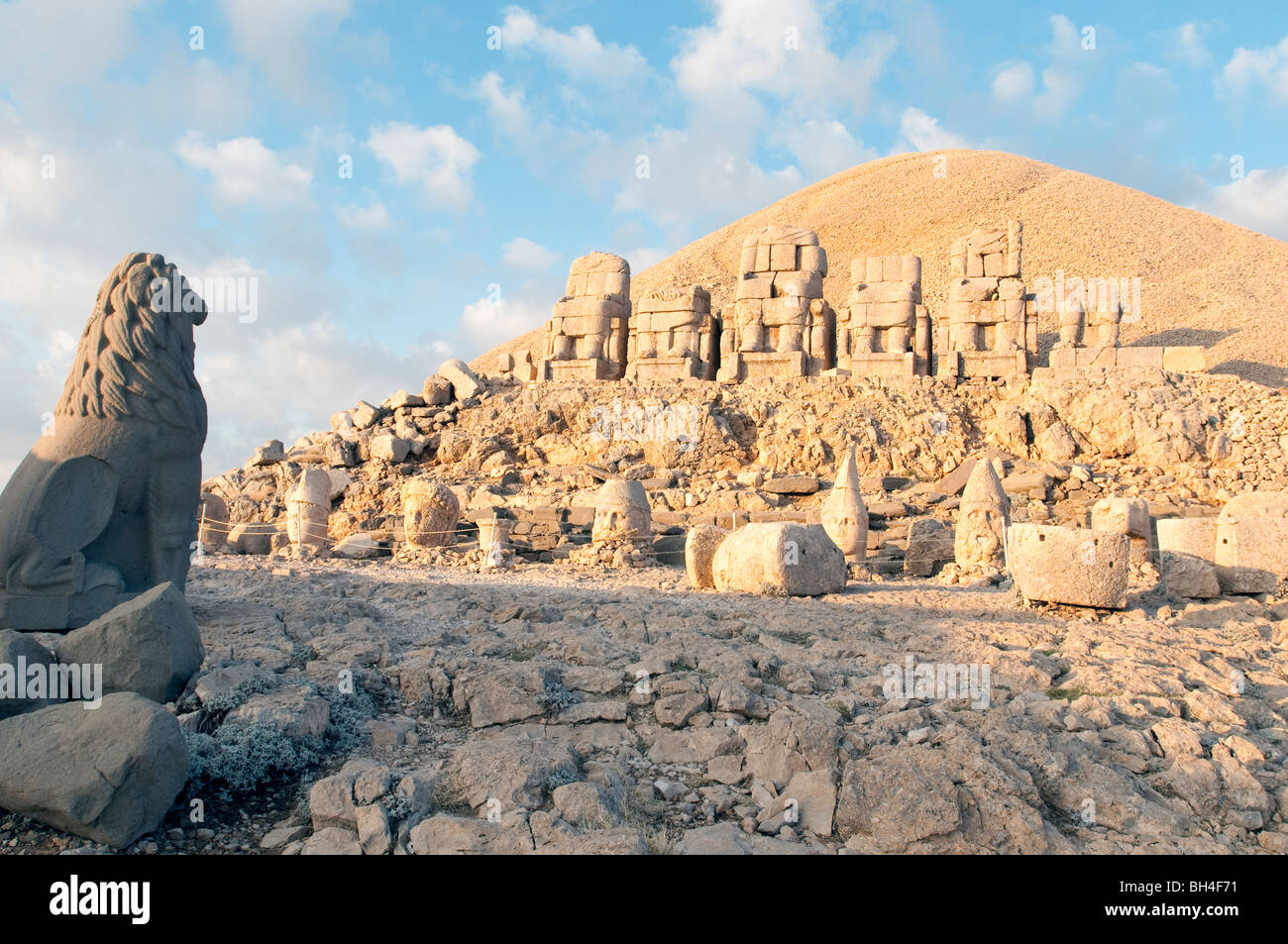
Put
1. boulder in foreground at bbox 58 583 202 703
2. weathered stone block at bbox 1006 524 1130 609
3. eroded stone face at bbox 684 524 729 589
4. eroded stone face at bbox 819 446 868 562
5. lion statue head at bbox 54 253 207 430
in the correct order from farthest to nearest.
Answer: eroded stone face at bbox 819 446 868 562
eroded stone face at bbox 684 524 729 589
weathered stone block at bbox 1006 524 1130 609
lion statue head at bbox 54 253 207 430
boulder in foreground at bbox 58 583 202 703

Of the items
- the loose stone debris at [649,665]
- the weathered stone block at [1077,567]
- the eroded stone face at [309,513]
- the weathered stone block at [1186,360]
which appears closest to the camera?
the loose stone debris at [649,665]

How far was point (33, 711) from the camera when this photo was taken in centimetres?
339

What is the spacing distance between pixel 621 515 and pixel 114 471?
23.6 ft

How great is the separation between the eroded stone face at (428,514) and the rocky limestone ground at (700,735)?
18.1 feet

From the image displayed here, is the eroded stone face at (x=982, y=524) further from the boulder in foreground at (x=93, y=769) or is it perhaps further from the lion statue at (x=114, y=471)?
the boulder in foreground at (x=93, y=769)

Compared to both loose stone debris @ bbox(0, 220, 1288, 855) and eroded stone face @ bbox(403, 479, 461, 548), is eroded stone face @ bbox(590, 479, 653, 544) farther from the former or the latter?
eroded stone face @ bbox(403, 479, 461, 548)

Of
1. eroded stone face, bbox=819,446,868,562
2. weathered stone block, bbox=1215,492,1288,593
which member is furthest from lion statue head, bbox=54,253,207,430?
weathered stone block, bbox=1215,492,1288,593

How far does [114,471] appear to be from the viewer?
525 cm

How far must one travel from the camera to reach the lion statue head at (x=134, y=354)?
525 cm

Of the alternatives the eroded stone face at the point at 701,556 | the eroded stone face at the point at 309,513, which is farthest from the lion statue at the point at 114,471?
the eroded stone face at the point at 309,513

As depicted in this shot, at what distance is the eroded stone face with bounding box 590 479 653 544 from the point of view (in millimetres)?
11852

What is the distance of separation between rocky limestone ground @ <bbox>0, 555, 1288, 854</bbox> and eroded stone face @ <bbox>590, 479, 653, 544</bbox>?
15.1 feet

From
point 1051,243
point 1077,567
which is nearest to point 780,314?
point 1077,567
